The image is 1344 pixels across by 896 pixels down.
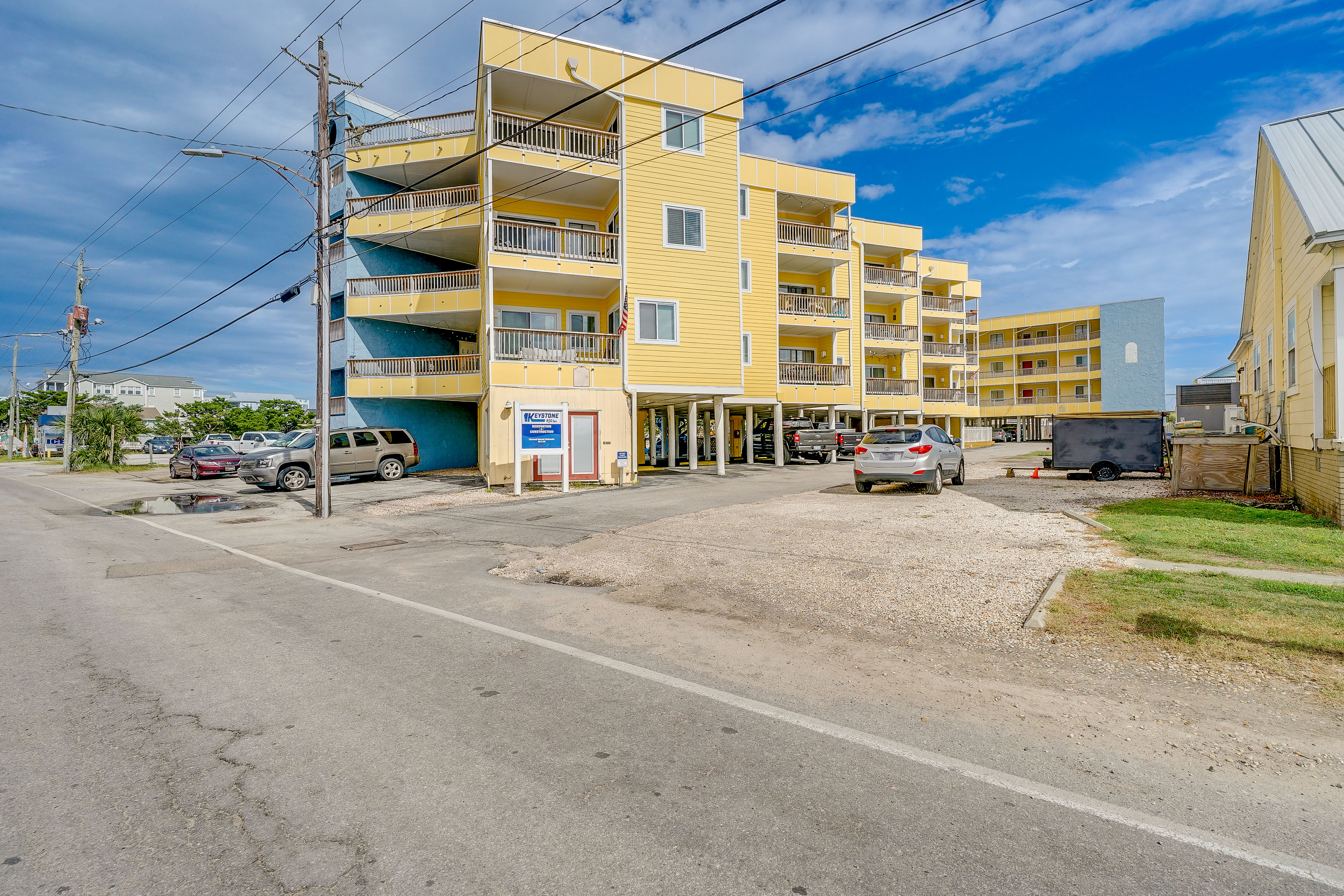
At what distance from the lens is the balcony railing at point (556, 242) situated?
20.4m

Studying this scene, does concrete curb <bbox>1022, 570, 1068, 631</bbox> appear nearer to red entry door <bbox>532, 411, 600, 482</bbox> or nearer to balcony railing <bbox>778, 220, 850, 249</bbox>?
red entry door <bbox>532, 411, 600, 482</bbox>

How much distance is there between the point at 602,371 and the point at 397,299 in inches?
440

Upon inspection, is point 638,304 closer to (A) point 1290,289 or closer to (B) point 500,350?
(B) point 500,350

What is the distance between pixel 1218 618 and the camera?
5.63 metres

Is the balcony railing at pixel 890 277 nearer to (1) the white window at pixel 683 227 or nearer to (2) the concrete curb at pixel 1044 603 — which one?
(1) the white window at pixel 683 227

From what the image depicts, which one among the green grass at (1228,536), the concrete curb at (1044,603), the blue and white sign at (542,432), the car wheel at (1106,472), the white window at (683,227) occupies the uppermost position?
the white window at (683,227)

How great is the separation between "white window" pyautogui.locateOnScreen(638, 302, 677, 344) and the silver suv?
1002 cm

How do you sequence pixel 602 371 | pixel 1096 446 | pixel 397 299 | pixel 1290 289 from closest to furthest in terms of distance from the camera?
1. pixel 1290 289
2. pixel 1096 446
3. pixel 602 371
4. pixel 397 299

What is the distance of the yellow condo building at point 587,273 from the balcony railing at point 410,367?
88mm

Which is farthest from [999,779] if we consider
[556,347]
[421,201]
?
[421,201]

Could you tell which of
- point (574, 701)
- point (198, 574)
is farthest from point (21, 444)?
point (574, 701)

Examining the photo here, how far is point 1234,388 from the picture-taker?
3312 centimetres

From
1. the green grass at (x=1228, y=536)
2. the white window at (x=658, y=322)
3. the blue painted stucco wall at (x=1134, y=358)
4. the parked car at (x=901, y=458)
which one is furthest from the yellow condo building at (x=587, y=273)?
the blue painted stucco wall at (x=1134, y=358)

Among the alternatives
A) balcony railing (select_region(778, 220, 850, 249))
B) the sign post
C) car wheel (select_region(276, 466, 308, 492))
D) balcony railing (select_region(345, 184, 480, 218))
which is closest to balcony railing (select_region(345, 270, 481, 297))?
balcony railing (select_region(345, 184, 480, 218))
